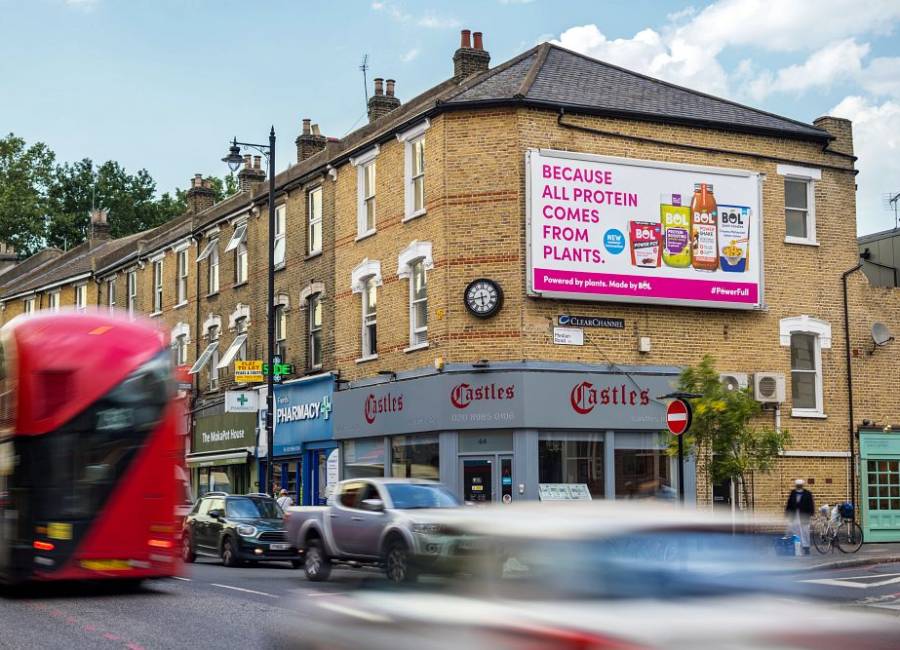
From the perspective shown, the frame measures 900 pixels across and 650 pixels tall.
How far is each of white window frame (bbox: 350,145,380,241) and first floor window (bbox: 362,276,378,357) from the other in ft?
4.22

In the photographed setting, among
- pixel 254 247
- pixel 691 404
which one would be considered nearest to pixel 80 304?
pixel 254 247

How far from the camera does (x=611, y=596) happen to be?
19.6 feet

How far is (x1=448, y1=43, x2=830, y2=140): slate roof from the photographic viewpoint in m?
26.5

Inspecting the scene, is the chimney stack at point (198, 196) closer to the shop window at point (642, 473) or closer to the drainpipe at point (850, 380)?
the shop window at point (642, 473)

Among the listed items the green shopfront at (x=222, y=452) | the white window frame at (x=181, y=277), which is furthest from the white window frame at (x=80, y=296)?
the green shopfront at (x=222, y=452)

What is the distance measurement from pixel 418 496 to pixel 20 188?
57822 millimetres

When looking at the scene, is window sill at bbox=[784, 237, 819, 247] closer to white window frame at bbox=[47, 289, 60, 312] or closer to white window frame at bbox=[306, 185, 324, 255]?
white window frame at bbox=[306, 185, 324, 255]

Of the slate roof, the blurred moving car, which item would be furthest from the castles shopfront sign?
the blurred moving car

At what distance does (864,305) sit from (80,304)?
109 feet

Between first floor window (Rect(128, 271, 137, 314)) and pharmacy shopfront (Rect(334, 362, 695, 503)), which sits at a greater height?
first floor window (Rect(128, 271, 137, 314))

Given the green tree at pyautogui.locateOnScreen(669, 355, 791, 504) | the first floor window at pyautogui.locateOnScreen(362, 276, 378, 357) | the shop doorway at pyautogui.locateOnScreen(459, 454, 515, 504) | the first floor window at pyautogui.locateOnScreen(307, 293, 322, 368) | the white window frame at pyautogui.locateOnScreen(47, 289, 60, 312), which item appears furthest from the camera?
the white window frame at pyautogui.locateOnScreen(47, 289, 60, 312)

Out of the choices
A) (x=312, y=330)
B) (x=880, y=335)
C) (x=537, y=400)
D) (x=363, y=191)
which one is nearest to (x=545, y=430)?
(x=537, y=400)

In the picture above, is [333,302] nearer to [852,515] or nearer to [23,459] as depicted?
[852,515]

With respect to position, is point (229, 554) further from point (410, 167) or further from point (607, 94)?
point (607, 94)
